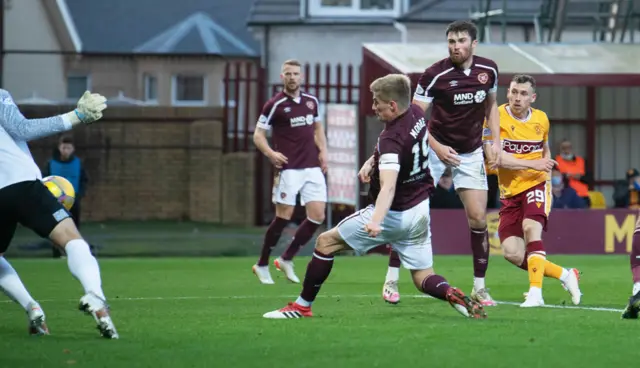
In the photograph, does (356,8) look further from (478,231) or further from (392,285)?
(392,285)

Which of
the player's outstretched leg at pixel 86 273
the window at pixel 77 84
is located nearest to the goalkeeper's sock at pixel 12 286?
the player's outstretched leg at pixel 86 273

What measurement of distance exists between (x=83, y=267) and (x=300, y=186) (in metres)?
6.70

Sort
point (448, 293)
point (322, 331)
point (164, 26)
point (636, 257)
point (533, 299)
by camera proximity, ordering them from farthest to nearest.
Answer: point (164, 26)
point (533, 299)
point (636, 257)
point (448, 293)
point (322, 331)

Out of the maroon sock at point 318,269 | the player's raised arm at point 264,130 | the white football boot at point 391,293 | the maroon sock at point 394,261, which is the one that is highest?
A: the player's raised arm at point 264,130

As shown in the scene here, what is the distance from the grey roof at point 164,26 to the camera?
5234 centimetres

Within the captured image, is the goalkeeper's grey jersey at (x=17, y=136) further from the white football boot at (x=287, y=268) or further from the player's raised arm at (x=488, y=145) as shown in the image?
the white football boot at (x=287, y=268)

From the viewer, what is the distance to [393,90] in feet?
33.9

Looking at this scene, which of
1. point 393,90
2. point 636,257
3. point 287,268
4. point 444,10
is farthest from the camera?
point 444,10

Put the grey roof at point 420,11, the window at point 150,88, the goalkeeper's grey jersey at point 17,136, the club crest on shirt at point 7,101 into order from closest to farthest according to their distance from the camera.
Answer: the goalkeeper's grey jersey at point 17,136 < the club crest on shirt at point 7,101 < the grey roof at point 420,11 < the window at point 150,88

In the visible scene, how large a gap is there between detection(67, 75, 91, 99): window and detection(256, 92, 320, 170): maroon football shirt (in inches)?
1390

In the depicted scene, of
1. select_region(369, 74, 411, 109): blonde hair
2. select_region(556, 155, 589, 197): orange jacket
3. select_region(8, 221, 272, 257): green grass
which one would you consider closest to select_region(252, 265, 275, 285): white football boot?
select_region(369, 74, 411, 109): blonde hair

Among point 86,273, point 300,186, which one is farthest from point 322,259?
point 300,186

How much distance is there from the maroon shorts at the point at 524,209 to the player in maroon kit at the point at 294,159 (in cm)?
334

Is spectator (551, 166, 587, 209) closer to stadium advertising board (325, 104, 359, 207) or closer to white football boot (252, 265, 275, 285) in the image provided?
stadium advertising board (325, 104, 359, 207)
